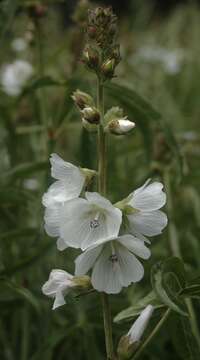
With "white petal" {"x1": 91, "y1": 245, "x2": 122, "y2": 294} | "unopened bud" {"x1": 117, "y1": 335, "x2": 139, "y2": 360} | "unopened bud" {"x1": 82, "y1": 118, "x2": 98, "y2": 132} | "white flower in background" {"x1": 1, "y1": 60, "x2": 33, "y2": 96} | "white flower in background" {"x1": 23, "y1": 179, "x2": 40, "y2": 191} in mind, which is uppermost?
"unopened bud" {"x1": 82, "y1": 118, "x2": 98, "y2": 132}

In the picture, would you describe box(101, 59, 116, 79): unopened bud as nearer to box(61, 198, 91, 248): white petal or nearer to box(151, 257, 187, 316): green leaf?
box(61, 198, 91, 248): white petal

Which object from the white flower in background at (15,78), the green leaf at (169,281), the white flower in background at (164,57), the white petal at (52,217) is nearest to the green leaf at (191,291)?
the green leaf at (169,281)

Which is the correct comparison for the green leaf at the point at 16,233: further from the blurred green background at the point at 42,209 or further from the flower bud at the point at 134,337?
the flower bud at the point at 134,337

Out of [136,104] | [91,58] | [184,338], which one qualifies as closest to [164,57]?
[136,104]

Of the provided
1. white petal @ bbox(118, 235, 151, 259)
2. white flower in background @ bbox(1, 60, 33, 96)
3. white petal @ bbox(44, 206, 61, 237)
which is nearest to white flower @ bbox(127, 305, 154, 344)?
white petal @ bbox(118, 235, 151, 259)

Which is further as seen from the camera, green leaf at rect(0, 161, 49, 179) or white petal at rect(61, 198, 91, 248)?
green leaf at rect(0, 161, 49, 179)

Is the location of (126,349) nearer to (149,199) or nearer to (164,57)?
(149,199)

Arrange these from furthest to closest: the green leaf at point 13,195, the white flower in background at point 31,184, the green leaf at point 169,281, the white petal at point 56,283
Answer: the white flower in background at point 31,184 < the green leaf at point 13,195 < the white petal at point 56,283 < the green leaf at point 169,281
